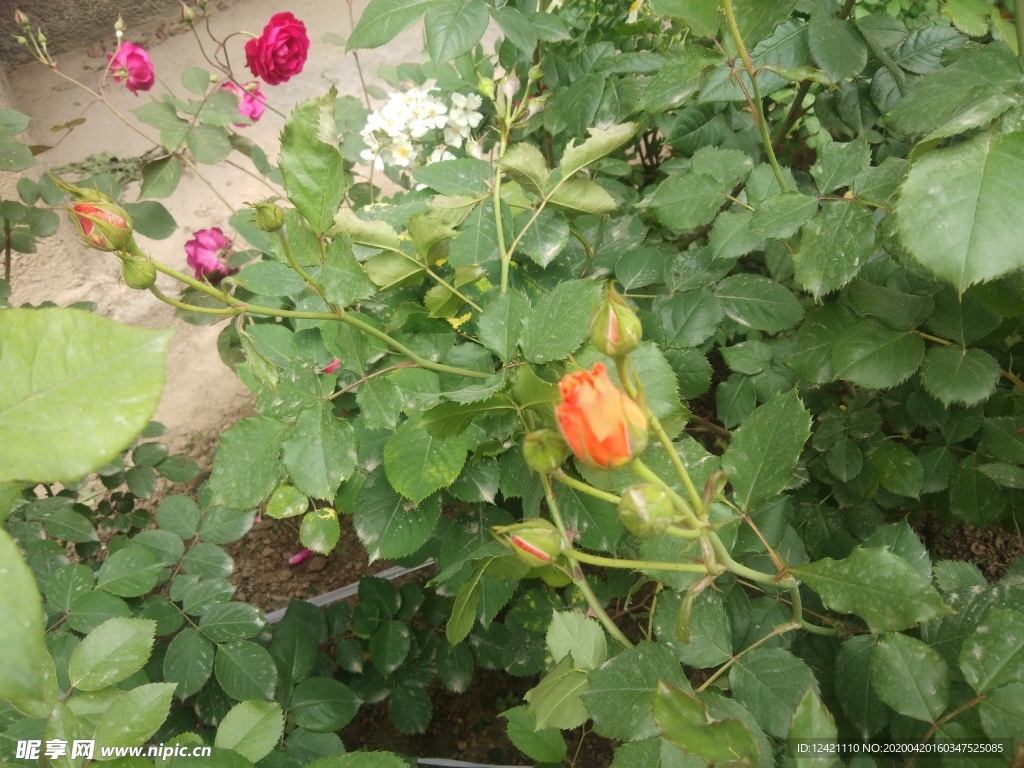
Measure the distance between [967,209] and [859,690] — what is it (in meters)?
0.48

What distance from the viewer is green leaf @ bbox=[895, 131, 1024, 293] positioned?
51 cm

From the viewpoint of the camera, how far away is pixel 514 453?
844 mm

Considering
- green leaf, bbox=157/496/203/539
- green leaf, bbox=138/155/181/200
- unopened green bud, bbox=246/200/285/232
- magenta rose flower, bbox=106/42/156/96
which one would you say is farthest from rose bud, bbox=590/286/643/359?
magenta rose flower, bbox=106/42/156/96

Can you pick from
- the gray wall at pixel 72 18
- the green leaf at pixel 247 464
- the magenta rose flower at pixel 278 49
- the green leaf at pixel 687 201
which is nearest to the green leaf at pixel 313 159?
the green leaf at pixel 247 464

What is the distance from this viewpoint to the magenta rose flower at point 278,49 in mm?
1457

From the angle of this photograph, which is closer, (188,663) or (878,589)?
(878,589)

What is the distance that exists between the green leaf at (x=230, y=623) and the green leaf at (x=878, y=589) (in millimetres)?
878

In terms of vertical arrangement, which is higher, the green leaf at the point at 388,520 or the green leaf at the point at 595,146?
the green leaf at the point at 595,146

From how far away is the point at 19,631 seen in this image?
265 mm

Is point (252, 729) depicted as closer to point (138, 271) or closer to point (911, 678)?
point (138, 271)

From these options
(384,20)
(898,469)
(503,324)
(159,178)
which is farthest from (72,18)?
(898,469)

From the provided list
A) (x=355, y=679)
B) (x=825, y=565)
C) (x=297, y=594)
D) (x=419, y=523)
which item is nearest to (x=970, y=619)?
(x=825, y=565)

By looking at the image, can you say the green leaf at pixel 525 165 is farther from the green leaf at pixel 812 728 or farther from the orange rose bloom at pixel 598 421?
the green leaf at pixel 812 728

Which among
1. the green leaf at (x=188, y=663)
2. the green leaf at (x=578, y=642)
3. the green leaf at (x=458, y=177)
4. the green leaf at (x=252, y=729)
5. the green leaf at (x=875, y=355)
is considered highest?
the green leaf at (x=458, y=177)
